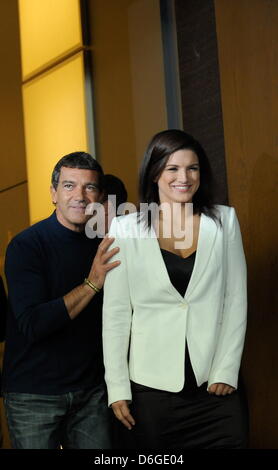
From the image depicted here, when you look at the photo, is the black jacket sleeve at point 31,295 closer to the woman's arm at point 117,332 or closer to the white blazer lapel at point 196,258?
the woman's arm at point 117,332

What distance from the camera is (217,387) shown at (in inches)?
89.1

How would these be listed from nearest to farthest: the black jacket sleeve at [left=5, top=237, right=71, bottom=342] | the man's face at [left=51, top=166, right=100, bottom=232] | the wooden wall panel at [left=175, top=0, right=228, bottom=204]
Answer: the black jacket sleeve at [left=5, top=237, right=71, bottom=342]
the man's face at [left=51, top=166, right=100, bottom=232]
the wooden wall panel at [left=175, top=0, right=228, bottom=204]

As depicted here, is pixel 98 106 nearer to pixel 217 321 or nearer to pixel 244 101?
pixel 244 101

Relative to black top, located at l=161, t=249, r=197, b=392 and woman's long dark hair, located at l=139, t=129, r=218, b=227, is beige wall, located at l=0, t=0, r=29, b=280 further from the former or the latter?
black top, located at l=161, t=249, r=197, b=392

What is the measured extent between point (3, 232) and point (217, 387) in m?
2.85

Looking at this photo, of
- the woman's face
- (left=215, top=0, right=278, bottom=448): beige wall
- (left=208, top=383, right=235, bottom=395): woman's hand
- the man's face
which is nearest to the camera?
(left=208, top=383, right=235, bottom=395): woman's hand

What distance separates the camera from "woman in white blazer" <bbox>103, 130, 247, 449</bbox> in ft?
7.47

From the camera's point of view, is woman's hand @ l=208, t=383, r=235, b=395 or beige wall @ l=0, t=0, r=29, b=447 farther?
beige wall @ l=0, t=0, r=29, b=447

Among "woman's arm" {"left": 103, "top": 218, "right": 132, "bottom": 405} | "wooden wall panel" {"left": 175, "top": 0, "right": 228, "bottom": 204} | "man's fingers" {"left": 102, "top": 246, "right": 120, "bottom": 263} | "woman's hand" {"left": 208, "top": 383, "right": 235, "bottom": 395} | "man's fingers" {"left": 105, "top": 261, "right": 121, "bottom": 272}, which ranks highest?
"wooden wall panel" {"left": 175, "top": 0, "right": 228, "bottom": 204}

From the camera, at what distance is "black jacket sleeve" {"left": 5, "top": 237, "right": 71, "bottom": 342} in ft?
8.09

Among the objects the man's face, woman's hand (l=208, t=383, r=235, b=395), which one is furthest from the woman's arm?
the man's face

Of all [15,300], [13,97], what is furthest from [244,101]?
[13,97]

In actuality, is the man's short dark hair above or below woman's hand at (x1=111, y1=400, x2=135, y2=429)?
above

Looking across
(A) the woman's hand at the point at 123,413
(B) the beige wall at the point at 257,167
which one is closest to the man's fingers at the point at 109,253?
(A) the woman's hand at the point at 123,413
